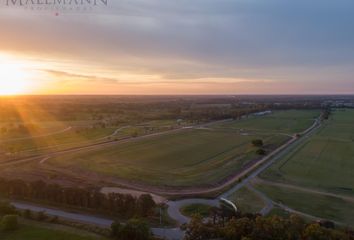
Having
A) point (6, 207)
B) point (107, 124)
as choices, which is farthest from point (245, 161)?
point (107, 124)

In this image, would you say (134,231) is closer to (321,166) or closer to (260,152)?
(321,166)

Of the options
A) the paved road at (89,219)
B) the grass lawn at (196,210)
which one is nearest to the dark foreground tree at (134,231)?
the paved road at (89,219)

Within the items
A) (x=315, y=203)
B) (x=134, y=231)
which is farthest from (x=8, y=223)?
(x=315, y=203)

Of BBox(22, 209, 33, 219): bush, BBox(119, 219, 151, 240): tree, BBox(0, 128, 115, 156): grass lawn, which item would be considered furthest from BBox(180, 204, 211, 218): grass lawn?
BBox(0, 128, 115, 156): grass lawn

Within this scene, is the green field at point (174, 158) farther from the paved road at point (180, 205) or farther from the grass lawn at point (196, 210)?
the grass lawn at point (196, 210)

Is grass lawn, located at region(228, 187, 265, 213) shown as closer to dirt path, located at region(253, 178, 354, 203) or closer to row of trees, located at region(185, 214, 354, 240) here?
dirt path, located at region(253, 178, 354, 203)

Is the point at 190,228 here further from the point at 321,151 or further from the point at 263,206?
the point at 321,151
